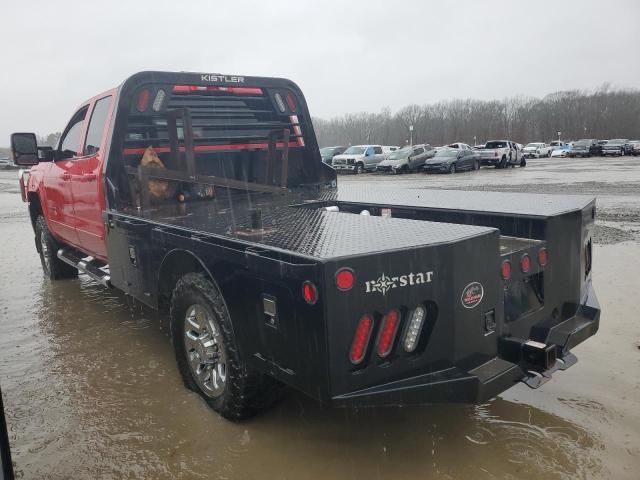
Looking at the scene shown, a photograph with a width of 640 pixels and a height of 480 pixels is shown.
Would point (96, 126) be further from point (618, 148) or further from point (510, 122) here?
point (510, 122)

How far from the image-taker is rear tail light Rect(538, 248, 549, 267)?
310 centimetres

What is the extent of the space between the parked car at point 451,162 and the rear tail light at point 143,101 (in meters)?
25.2

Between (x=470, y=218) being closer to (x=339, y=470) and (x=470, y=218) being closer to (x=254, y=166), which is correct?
(x=339, y=470)

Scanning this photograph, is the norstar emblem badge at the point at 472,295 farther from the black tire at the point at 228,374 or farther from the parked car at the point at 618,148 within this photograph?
the parked car at the point at 618,148

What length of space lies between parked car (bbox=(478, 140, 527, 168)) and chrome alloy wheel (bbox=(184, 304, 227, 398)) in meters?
31.0

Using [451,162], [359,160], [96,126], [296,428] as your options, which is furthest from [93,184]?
[359,160]

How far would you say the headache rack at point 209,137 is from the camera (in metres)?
4.65

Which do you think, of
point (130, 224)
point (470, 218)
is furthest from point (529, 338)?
point (130, 224)

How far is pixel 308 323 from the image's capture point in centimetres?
236

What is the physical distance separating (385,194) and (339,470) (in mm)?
2485

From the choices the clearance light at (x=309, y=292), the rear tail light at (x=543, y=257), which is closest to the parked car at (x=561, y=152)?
the rear tail light at (x=543, y=257)

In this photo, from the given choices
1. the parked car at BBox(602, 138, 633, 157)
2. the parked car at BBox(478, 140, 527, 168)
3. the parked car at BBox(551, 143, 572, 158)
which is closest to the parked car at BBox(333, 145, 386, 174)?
the parked car at BBox(478, 140, 527, 168)

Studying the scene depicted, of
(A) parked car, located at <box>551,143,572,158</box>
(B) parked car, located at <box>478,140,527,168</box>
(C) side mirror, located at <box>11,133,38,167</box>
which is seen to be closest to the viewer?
(C) side mirror, located at <box>11,133,38,167</box>

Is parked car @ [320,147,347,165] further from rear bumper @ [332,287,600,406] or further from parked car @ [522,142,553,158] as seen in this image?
rear bumper @ [332,287,600,406]
